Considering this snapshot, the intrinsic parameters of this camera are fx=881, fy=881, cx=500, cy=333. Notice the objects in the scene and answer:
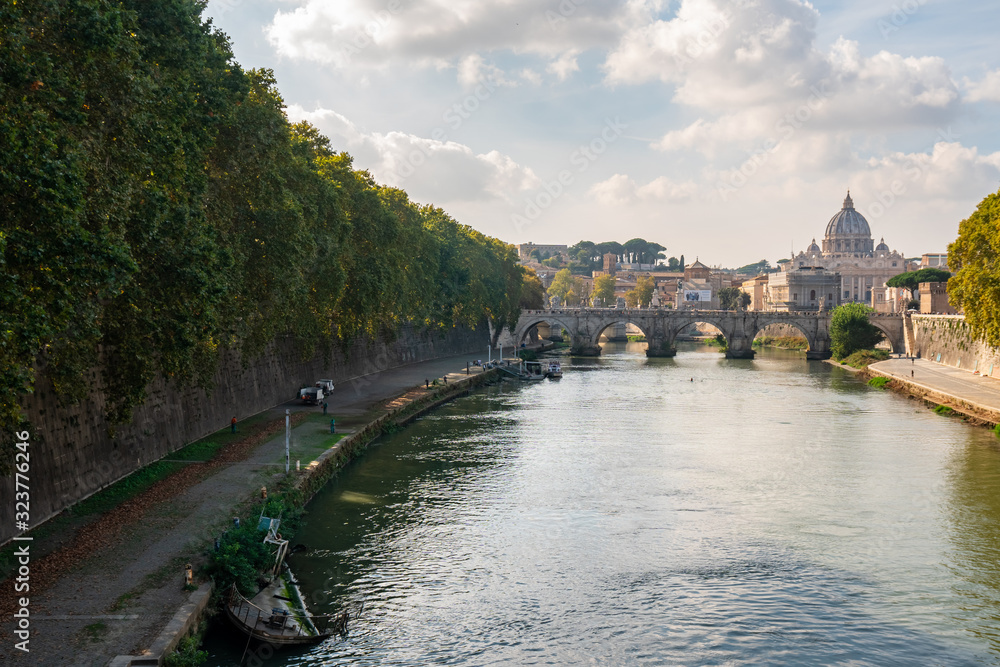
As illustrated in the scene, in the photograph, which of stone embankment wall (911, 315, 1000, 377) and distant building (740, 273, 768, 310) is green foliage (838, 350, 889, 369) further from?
distant building (740, 273, 768, 310)

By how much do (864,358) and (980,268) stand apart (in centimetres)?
3575

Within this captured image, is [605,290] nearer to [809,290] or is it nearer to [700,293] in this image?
[700,293]

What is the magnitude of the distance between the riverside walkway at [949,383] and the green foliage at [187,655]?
38.3 meters

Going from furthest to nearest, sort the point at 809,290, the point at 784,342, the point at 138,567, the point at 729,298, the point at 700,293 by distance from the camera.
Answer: the point at 700,293 < the point at 729,298 < the point at 809,290 < the point at 784,342 < the point at 138,567

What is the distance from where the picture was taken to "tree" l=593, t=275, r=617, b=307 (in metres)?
168

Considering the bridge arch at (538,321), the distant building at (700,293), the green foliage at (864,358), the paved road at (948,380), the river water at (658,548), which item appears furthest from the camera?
the distant building at (700,293)

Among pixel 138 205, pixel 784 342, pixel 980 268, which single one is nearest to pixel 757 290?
pixel 784 342

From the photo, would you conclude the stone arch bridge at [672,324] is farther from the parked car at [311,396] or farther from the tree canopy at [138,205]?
the tree canopy at [138,205]

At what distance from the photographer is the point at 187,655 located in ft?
43.3

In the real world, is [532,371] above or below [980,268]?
below

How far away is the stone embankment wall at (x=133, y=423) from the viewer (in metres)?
18.6

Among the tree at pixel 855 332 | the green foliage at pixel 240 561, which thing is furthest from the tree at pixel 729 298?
the green foliage at pixel 240 561

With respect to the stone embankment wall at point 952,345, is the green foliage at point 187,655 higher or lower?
lower

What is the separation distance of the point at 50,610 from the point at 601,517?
1460cm
